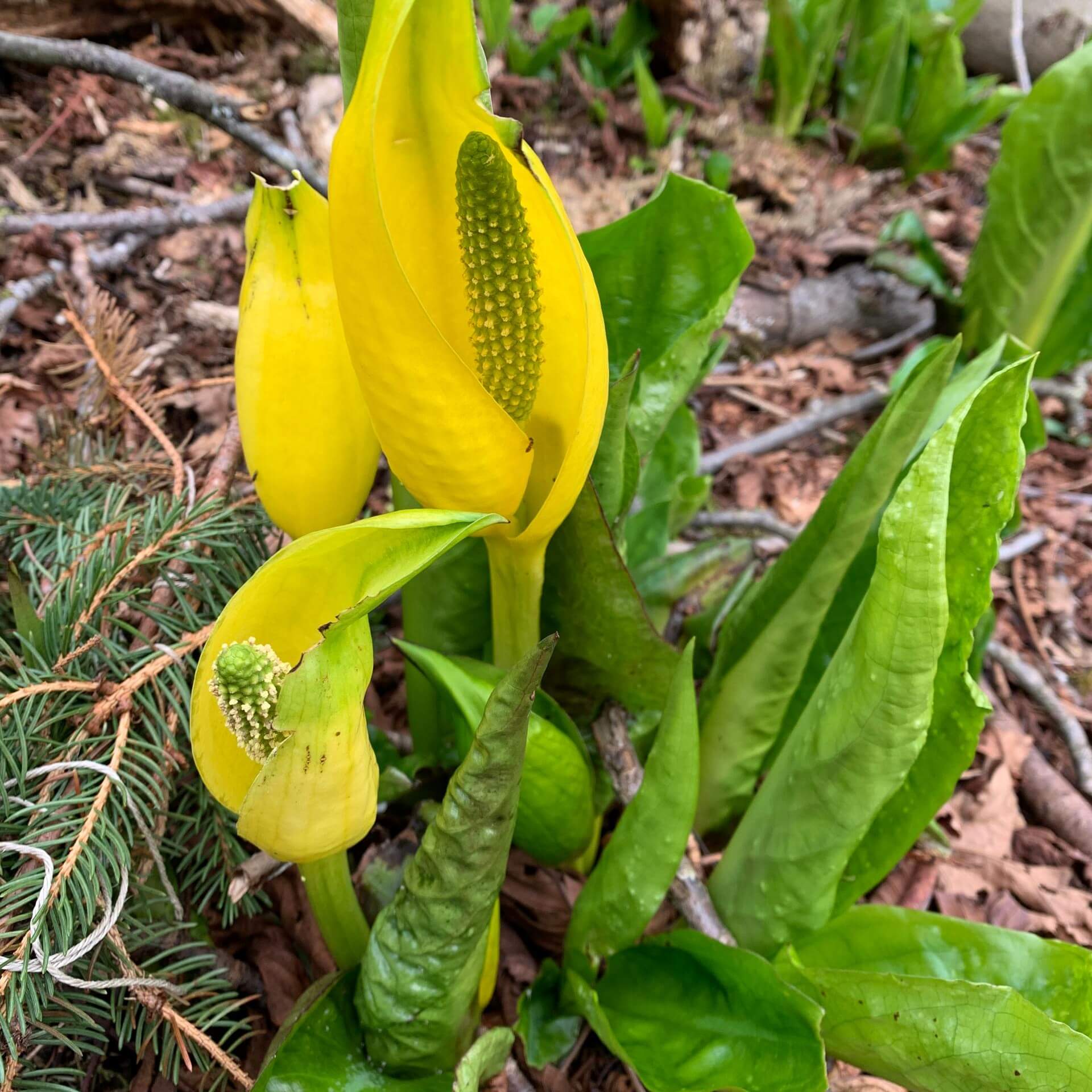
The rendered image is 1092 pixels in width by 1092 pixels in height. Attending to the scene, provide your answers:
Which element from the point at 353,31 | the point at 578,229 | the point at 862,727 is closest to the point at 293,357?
the point at 353,31

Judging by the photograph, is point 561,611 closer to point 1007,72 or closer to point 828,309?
point 828,309

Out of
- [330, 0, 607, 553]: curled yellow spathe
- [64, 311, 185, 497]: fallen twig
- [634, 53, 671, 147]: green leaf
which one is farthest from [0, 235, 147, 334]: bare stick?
[634, 53, 671, 147]: green leaf

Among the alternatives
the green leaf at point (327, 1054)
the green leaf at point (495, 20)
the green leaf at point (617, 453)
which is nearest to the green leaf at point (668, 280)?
the green leaf at point (617, 453)

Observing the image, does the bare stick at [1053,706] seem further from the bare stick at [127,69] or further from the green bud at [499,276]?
the bare stick at [127,69]

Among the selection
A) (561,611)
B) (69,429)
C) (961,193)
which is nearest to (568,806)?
(561,611)

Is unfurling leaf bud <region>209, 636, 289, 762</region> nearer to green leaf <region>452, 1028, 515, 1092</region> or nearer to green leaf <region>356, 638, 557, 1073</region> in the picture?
green leaf <region>356, 638, 557, 1073</region>

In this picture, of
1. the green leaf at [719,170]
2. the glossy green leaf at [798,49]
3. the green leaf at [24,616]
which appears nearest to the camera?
the green leaf at [24,616]

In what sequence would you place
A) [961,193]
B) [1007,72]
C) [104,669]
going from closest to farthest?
[104,669]
[961,193]
[1007,72]
